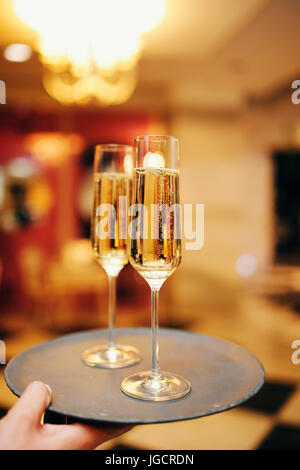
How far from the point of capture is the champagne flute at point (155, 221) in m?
0.85

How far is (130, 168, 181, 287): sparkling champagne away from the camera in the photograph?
847 mm

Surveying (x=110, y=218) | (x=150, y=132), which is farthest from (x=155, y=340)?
(x=150, y=132)

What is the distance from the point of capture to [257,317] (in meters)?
5.29

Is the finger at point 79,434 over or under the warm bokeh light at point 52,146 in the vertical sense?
under

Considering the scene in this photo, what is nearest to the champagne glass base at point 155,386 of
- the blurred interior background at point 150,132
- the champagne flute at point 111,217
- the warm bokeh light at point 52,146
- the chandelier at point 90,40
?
the champagne flute at point 111,217

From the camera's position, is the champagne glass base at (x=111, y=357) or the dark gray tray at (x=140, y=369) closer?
the dark gray tray at (x=140, y=369)

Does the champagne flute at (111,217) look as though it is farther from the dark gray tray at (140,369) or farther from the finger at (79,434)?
the finger at (79,434)

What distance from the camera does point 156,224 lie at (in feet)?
2.77

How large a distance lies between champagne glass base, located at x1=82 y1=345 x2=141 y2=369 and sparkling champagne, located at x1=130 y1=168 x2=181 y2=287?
301mm

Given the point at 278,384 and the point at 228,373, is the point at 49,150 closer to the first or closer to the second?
the point at 278,384

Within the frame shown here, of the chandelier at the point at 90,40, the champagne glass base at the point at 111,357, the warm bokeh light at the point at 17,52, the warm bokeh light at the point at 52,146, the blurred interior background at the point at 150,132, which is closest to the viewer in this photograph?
the champagne glass base at the point at 111,357

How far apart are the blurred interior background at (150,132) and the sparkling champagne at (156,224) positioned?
8.70 ft

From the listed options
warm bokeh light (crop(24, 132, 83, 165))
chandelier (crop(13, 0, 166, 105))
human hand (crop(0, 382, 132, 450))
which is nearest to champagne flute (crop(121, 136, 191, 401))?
human hand (crop(0, 382, 132, 450))

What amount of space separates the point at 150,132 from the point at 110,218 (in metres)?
5.34
